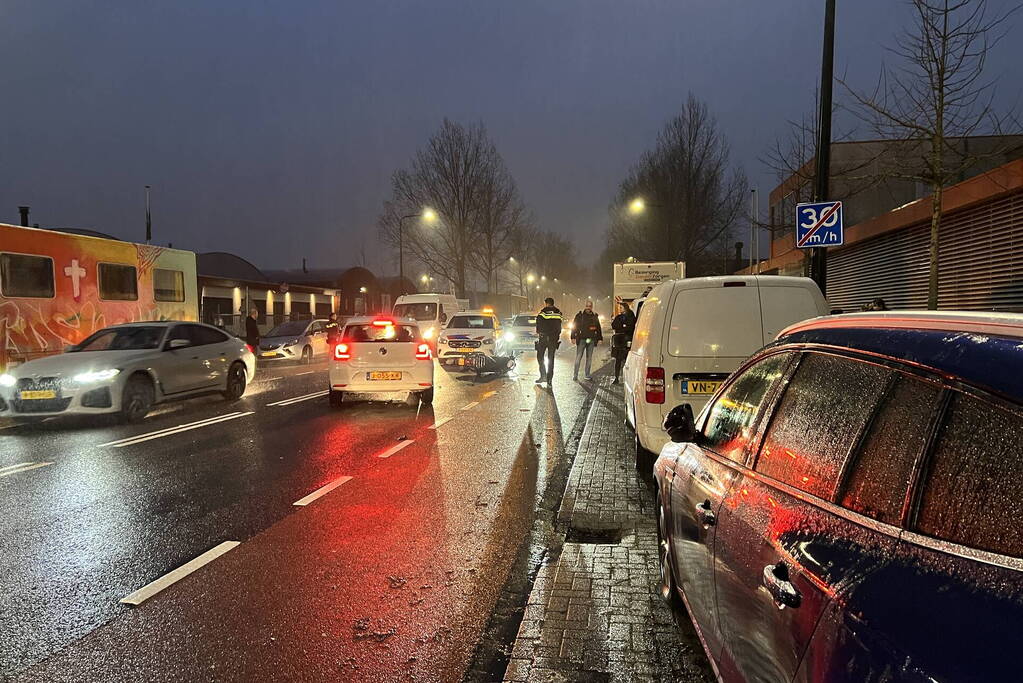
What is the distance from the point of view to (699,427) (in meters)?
3.34

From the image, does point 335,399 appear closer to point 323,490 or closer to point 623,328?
point 323,490

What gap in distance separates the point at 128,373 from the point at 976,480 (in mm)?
11234

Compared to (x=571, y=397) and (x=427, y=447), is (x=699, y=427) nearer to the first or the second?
(x=427, y=447)

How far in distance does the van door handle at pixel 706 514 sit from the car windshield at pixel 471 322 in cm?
Answer: 1592

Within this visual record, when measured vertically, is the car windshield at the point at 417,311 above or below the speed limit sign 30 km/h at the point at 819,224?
below

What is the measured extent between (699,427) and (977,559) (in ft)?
6.80

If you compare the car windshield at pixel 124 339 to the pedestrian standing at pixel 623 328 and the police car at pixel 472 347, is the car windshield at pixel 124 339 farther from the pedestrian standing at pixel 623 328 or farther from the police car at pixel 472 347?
the pedestrian standing at pixel 623 328

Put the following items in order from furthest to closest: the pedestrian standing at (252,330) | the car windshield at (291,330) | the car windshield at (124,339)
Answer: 1. the car windshield at (291,330)
2. the pedestrian standing at (252,330)
3. the car windshield at (124,339)

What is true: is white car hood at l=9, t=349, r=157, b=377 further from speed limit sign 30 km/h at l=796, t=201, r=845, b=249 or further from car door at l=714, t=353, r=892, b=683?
car door at l=714, t=353, r=892, b=683

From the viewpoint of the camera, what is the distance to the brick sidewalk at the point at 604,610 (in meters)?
3.08

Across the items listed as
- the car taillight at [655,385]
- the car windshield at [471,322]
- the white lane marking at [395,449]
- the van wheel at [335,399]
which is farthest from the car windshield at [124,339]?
the car taillight at [655,385]

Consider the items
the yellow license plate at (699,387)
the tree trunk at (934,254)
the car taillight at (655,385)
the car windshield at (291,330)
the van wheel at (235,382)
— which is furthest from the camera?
the car windshield at (291,330)

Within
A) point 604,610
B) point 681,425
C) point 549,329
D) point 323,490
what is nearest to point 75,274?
point 549,329

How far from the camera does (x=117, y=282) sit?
14805mm
